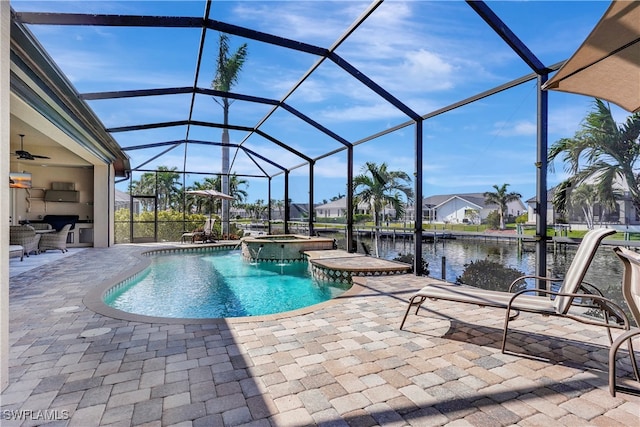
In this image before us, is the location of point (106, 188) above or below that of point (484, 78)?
below

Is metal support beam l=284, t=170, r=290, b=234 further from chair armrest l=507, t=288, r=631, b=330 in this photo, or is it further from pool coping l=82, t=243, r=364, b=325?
chair armrest l=507, t=288, r=631, b=330

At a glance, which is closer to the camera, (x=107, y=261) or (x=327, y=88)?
(x=327, y=88)

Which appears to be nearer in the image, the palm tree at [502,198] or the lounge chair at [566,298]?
the lounge chair at [566,298]

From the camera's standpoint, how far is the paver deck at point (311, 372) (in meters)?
1.92

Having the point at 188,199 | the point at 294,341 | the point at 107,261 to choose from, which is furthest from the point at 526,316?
the point at 188,199

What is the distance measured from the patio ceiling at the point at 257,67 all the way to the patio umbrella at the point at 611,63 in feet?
5.45

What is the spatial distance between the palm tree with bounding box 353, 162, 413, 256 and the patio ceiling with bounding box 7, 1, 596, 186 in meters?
6.59

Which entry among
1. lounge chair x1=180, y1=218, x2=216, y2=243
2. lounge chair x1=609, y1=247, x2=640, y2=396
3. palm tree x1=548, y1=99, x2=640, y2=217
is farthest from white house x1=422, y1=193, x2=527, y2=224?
lounge chair x1=609, y1=247, x2=640, y2=396

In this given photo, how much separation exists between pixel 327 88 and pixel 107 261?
6787 millimetres

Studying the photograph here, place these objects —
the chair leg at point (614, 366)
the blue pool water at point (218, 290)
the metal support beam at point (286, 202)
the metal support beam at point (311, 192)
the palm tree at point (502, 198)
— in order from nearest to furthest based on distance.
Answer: the chair leg at point (614, 366)
the blue pool water at point (218, 290)
the metal support beam at point (311, 192)
the metal support beam at point (286, 202)
the palm tree at point (502, 198)

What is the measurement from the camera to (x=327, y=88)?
7141 millimetres

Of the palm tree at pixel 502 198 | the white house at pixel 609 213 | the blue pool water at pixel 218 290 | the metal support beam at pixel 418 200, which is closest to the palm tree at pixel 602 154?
the white house at pixel 609 213

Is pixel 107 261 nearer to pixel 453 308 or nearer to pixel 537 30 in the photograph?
pixel 453 308

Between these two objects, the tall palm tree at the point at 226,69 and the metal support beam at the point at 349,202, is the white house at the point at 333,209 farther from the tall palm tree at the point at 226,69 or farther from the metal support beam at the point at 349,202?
the metal support beam at the point at 349,202
